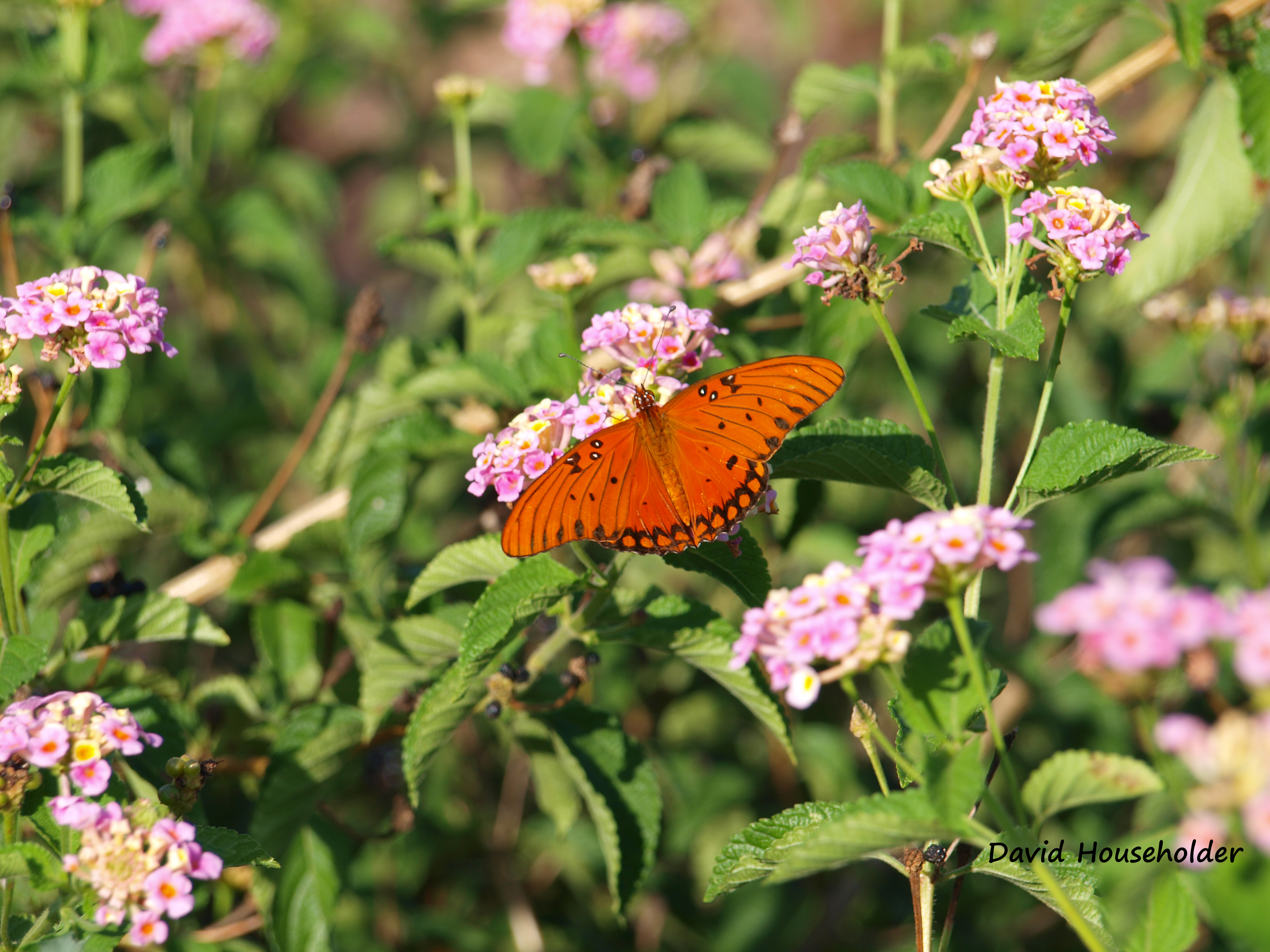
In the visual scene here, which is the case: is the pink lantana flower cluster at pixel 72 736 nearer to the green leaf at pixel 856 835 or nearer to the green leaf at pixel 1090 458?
the green leaf at pixel 856 835

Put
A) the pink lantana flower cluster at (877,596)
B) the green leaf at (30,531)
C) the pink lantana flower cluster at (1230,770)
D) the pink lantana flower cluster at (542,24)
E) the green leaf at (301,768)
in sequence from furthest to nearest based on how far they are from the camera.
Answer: the pink lantana flower cluster at (542,24), the green leaf at (301,768), the green leaf at (30,531), the pink lantana flower cluster at (877,596), the pink lantana flower cluster at (1230,770)

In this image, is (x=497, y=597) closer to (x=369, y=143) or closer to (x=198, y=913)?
(x=198, y=913)

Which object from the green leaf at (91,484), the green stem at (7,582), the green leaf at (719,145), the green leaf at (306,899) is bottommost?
the green leaf at (306,899)

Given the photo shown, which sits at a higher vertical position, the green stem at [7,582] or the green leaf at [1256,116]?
the green leaf at [1256,116]

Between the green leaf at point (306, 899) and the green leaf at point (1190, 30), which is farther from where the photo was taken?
the green leaf at point (1190, 30)

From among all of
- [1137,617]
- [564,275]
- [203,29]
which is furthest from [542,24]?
[1137,617]

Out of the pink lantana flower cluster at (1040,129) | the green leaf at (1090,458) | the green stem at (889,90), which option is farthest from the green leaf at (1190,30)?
the green leaf at (1090,458)

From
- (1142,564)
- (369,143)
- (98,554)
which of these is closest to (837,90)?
(1142,564)
